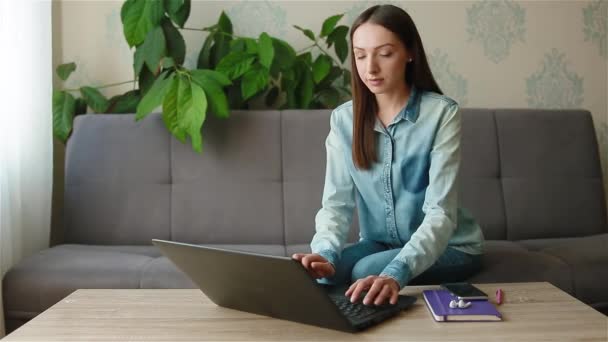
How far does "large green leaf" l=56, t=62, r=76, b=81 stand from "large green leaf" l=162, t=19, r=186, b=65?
1.33ft

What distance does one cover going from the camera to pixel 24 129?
6.72 feet

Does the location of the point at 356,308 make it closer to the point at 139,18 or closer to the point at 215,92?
the point at 215,92

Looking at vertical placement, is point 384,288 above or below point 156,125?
below

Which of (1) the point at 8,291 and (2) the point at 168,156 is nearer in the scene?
(1) the point at 8,291

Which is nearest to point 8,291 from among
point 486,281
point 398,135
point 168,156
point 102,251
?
point 102,251

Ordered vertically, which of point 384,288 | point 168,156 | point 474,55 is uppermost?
point 474,55

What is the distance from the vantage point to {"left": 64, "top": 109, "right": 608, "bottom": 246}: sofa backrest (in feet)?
6.85

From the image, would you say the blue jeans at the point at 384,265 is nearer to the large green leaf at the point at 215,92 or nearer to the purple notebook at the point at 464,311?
the purple notebook at the point at 464,311

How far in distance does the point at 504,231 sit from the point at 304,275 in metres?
1.43

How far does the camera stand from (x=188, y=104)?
1.94 metres

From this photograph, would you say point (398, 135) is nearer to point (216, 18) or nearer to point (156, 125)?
point (156, 125)

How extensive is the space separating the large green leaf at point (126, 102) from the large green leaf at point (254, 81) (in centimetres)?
44

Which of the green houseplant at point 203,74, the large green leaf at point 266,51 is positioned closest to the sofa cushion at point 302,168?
the green houseplant at point 203,74

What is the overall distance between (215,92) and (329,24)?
1.71 ft
